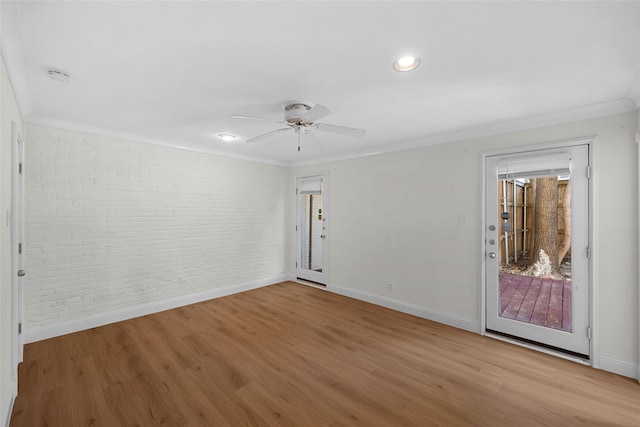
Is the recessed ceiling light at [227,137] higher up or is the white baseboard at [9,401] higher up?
the recessed ceiling light at [227,137]

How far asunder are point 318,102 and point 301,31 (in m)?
0.98

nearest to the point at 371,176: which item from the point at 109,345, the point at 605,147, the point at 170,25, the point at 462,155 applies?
the point at 462,155

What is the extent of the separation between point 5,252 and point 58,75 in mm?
1311

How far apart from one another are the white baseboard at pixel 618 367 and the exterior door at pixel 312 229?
139 inches

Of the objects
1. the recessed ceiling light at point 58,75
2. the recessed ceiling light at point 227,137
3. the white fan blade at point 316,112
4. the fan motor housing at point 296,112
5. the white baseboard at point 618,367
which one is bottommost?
the white baseboard at point 618,367

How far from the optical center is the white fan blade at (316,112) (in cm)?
225

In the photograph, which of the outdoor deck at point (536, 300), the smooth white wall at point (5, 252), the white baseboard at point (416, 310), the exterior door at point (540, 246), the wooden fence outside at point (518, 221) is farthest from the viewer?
the white baseboard at point (416, 310)

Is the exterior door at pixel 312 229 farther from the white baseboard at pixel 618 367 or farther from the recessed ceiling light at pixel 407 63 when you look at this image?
the white baseboard at pixel 618 367

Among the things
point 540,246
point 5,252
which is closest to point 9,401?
point 5,252

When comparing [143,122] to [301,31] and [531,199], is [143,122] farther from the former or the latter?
[531,199]

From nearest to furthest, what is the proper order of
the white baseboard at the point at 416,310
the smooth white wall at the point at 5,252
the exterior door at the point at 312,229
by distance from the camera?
1. the smooth white wall at the point at 5,252
2. the white baseboard at the point at 416,310
3. the exterior door at the point at 312,229

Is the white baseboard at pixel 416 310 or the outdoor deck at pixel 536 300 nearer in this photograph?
the outdoor deck at pixel 536 300

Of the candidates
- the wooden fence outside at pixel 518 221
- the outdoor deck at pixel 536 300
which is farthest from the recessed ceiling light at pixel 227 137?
the outdoor deck at pixel 536 300

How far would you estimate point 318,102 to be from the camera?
2.52m
